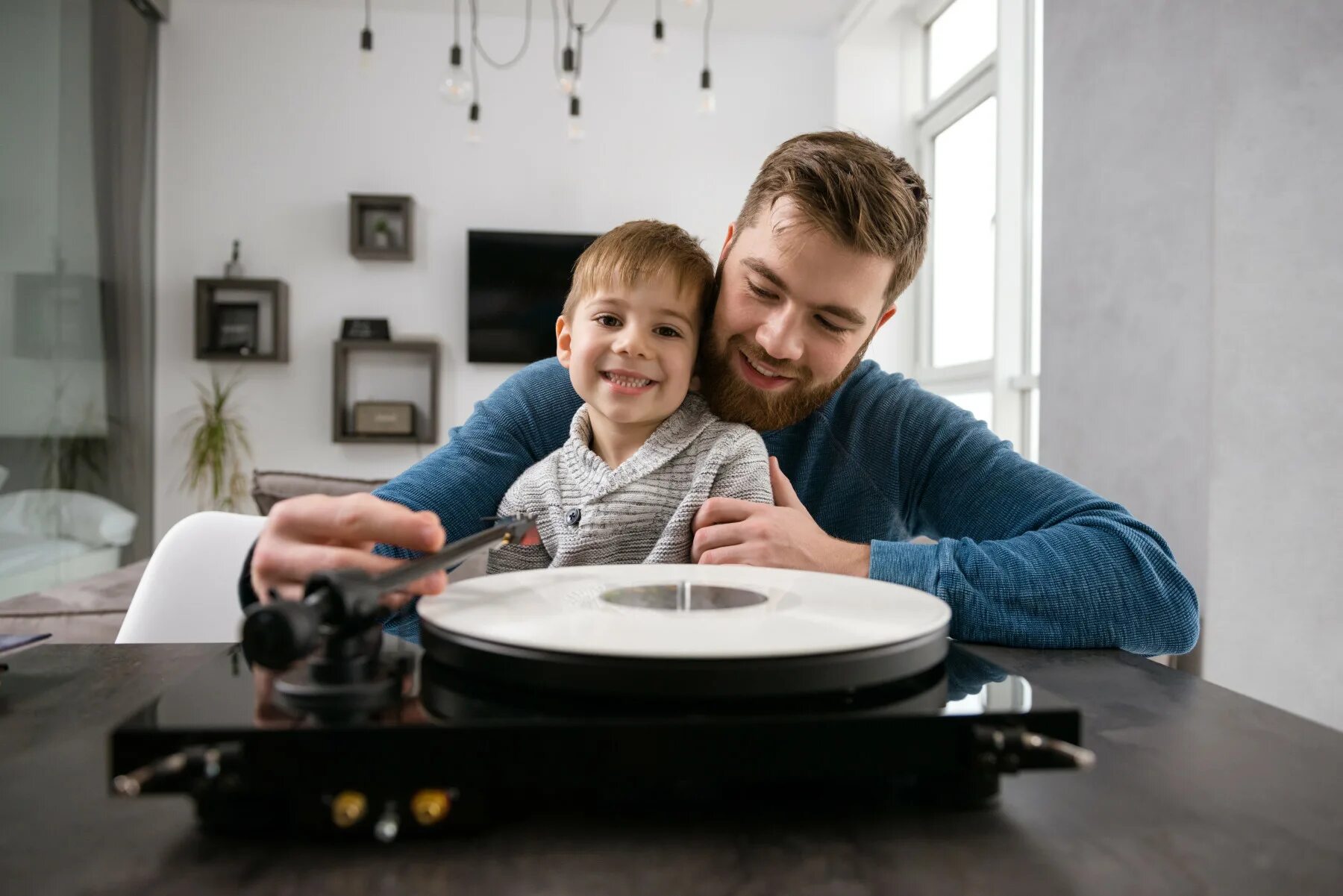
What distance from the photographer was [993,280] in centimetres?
338

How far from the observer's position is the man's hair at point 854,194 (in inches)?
37.5

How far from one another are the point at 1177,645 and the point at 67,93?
4177 mm

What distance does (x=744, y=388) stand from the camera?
1.01m

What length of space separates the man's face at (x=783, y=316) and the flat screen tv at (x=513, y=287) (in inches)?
135

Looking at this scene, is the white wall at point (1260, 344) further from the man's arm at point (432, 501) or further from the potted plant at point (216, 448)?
the potted plant at point (216, 448)

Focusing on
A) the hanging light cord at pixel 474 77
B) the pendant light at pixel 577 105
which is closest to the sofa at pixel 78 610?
the pendant light at pixel 577 105

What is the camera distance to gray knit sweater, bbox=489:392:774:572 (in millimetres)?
859

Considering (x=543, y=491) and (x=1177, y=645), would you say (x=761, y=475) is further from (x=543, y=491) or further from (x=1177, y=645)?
(x=1177, y=645)

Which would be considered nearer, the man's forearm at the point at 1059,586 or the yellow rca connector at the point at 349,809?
the yellow rca connector at the point at 349,809

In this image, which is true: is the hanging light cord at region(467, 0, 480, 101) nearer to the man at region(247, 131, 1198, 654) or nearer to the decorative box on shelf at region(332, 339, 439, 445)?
the decorative box on shelf at region(332, 339, 439, 445)

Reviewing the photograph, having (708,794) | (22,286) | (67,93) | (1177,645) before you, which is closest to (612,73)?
(67,93)

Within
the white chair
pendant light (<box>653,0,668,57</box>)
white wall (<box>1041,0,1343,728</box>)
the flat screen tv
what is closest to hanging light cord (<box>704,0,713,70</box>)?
pendant light (<box>653,0,668,57</box>)

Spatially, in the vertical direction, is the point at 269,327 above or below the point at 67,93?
below

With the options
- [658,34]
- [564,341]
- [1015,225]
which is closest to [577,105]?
[658,34]
